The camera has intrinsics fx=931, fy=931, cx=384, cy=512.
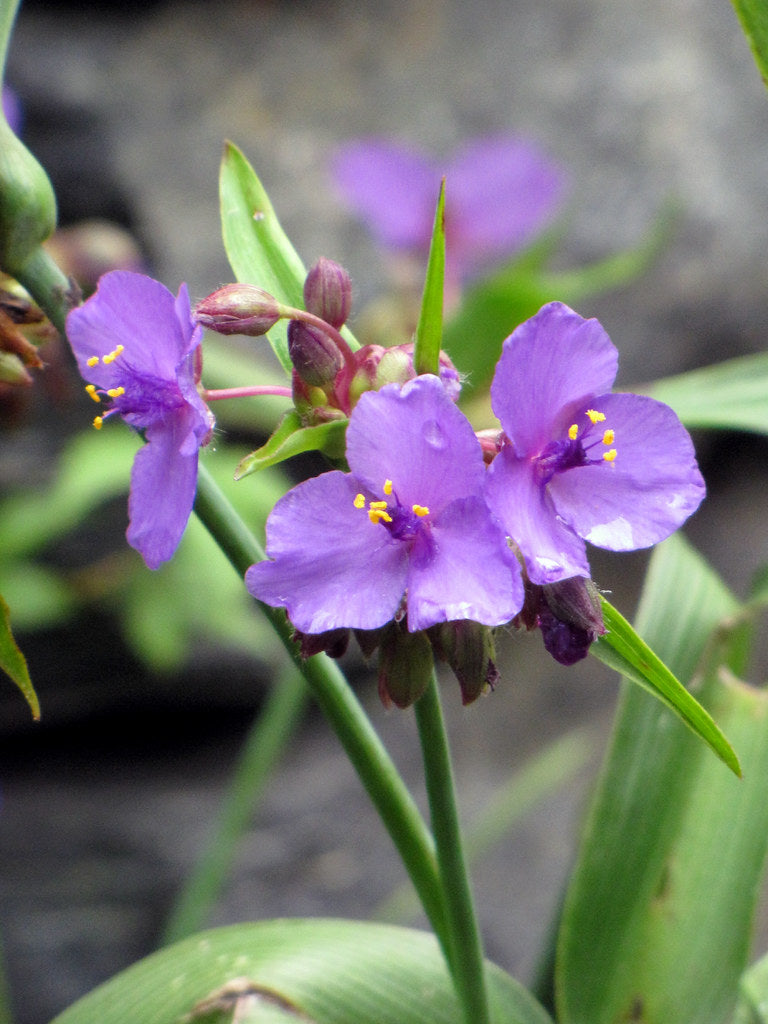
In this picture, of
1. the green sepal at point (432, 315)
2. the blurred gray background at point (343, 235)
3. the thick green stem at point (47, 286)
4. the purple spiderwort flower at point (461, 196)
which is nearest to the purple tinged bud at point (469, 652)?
the green sepal at point (432, 315)

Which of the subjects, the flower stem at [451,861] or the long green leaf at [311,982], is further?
the long green leaf at [311,982]

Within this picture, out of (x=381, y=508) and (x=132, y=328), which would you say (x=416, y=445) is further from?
(x=132, y=328)

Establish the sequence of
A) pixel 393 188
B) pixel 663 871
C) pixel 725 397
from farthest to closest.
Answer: pixel 393 188 < pixel 725 397 < pixel 663 871

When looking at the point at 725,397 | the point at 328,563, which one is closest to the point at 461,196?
the point at 725,397

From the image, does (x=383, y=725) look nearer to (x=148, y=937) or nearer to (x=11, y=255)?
(x=148, y=937)

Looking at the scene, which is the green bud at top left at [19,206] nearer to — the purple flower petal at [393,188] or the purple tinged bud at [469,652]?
the purple tinged bud at [469,652]

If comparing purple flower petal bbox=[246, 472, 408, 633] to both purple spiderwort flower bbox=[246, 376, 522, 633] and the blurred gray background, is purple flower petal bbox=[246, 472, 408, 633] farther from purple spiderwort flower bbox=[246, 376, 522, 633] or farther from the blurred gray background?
the blurred gray background

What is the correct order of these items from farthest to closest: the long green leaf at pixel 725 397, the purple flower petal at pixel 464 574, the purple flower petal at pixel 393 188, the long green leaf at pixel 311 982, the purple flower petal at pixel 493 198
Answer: the purple flower petal at pixel 493 198
the purple flower petal at pixel 393 188
the long green leaf at pixel 725 397
the long green leaf at pixel 311 982
the purple flower petal at pixel 464 574
